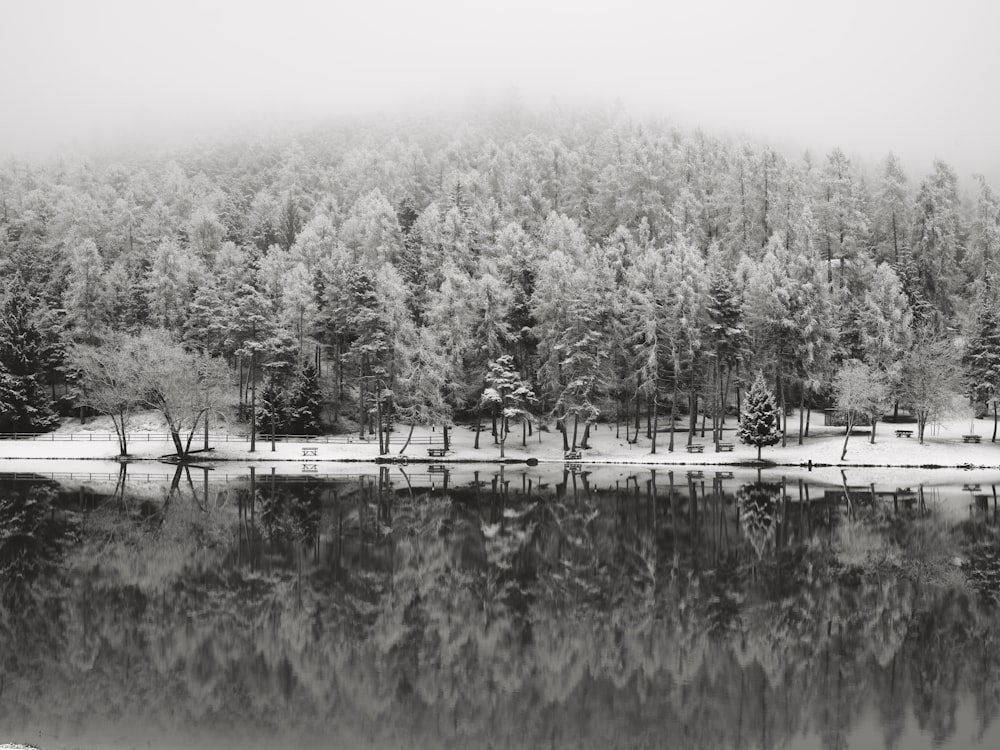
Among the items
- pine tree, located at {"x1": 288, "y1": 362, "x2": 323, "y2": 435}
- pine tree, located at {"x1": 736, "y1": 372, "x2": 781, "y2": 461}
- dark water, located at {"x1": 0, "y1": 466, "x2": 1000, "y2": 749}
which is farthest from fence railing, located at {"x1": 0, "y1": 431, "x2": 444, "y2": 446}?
dark water, located at {"x1": 0, "y1": 466, "x2": 1000, "y2": 749}

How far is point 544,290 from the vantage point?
5969 centimetres

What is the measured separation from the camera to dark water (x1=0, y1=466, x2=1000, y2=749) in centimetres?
1249

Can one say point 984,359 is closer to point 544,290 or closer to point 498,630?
point 544,290

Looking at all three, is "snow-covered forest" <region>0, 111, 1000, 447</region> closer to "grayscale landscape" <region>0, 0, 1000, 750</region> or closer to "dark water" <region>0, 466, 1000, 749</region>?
"grayscale landscape" <region>0, 0, 1000, 750</region>

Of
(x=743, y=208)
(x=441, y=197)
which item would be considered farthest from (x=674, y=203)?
(x=441, y=197)

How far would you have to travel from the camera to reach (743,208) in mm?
78750

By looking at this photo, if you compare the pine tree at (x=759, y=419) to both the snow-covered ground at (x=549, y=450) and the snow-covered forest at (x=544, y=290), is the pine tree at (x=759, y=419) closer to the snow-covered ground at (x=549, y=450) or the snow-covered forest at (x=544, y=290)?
the snow-covered ground at (x=549, y=450)

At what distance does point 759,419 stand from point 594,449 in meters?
12.6

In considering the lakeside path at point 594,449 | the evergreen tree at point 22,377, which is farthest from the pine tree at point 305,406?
the evergreen tree at point 22,377

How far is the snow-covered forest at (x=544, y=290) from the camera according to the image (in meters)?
58.7

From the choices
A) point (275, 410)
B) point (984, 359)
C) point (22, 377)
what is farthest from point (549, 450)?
point (22, 377)

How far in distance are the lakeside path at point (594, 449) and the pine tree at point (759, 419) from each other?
4.80 feet

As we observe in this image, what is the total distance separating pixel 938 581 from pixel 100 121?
216650mm

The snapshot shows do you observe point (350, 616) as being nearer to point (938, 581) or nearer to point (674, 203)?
point (938, 581)
